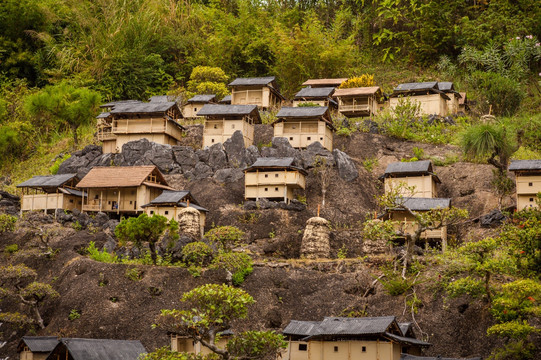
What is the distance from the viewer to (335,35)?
9675cm

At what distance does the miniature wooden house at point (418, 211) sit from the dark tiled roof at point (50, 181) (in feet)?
87.0

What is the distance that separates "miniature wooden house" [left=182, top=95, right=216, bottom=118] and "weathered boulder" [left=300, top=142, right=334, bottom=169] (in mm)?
16366

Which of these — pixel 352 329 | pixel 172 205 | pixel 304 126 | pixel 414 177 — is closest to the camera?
pixel 352 329

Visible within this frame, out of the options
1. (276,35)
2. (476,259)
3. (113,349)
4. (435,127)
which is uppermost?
(276,35)

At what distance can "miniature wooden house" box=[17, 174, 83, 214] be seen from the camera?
211 feet

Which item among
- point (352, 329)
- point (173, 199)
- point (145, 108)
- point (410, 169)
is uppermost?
point (145, 108)

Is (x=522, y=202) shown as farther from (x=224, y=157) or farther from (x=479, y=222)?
(x=224, y=157)

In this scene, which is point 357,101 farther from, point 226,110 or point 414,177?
point 414,177

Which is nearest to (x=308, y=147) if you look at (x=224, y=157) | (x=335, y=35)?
(x=224, y=157)

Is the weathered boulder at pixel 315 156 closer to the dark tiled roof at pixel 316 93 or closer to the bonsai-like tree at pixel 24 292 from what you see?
the dark tiled roof at pixel 316 93

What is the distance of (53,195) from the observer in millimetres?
64500

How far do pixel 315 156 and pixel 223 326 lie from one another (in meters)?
31.5

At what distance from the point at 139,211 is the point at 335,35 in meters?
43.0

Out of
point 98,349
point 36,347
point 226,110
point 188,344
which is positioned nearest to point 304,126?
point 226,110
